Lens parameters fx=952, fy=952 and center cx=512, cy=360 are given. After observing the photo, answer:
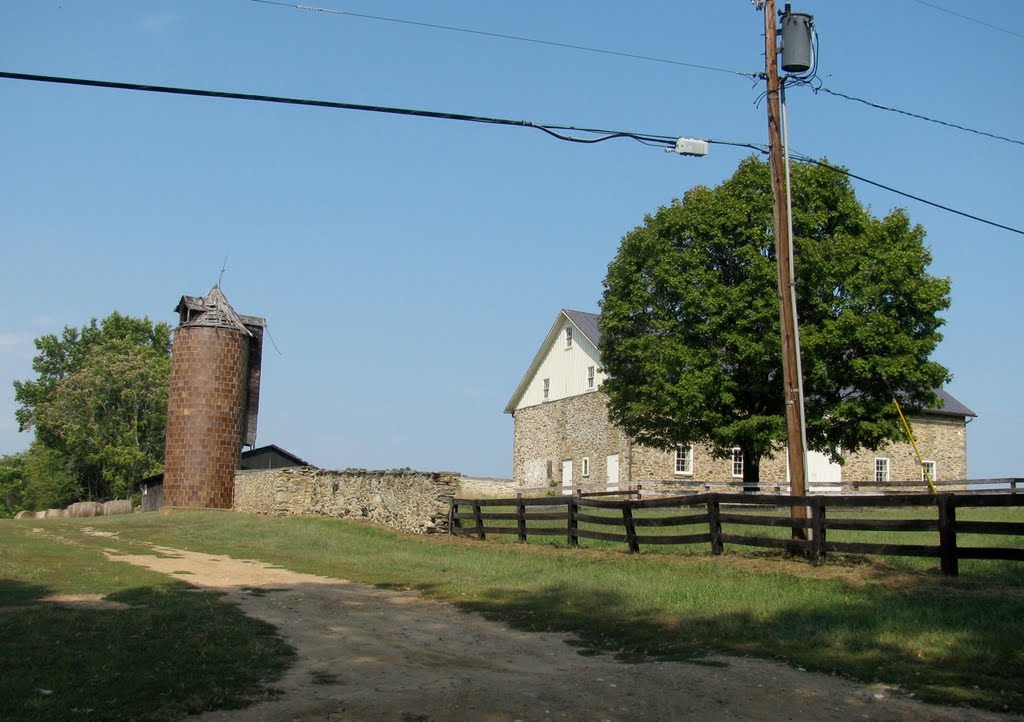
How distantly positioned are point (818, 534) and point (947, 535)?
2.24 metres

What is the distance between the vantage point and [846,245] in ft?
98.5

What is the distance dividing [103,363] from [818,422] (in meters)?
51.8

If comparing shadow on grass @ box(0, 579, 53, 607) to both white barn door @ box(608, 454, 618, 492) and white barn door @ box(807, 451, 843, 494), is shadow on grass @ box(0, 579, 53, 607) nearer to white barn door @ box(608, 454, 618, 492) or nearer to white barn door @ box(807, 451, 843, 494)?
white barn door @ box(608, 454, 618, 492)

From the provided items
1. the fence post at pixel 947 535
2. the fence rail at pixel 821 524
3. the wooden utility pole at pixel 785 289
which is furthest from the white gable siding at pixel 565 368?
the fence post at pixel 947 535

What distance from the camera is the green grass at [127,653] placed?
7.41m

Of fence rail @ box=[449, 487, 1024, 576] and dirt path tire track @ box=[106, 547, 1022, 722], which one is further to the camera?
fence rail @ box=[449, 487, 1024, 576]

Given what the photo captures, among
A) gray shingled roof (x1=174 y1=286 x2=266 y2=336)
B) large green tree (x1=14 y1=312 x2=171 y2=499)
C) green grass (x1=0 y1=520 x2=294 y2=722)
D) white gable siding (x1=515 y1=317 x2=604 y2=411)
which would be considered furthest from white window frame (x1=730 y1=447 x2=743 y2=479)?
large green tree (x1=14 y1=312 x2=171 y2=499)

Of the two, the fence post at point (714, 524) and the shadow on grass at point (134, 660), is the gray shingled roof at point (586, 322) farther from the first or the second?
the shadow on grass at point (134, 660)

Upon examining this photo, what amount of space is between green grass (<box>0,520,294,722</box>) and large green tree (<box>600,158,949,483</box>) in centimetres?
1978

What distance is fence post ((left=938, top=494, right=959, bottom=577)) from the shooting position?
12883 millimetres

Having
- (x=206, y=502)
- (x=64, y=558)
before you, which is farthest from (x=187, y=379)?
(x=64, y=558)

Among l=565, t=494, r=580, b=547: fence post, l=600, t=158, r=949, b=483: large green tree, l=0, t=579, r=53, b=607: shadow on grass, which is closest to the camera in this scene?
l=0, t=579, r=53, b=607: shadow on grass

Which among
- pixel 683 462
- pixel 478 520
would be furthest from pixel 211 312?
pixel 478 520

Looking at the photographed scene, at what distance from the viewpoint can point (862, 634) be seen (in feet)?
33.4
